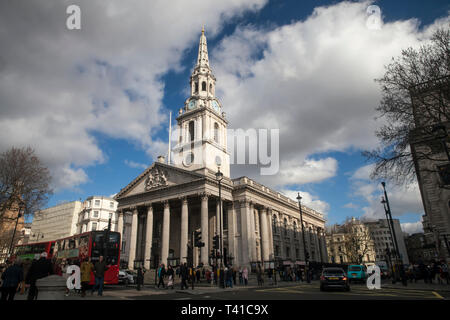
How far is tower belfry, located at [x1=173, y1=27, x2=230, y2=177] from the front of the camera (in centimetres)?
4691

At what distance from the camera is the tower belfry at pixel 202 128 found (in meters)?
46.9

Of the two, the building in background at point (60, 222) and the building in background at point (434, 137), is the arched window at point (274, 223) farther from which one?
the building in background at point (60, 222)

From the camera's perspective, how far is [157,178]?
42.8 metres

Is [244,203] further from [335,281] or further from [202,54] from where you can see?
[202,54]

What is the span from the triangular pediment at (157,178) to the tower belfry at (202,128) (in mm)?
4649

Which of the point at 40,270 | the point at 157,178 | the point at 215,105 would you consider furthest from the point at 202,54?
the point at 40,270

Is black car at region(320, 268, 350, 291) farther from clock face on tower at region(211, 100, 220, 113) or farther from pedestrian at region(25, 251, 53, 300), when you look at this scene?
clock face on tower at region(211, 100, 220, 113)

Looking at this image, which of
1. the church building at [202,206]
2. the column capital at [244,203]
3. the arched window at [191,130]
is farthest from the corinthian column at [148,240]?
the arched window at [191,130]

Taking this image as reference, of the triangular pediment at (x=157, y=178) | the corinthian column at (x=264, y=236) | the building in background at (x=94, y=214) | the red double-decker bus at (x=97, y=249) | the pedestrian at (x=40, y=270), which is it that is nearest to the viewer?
the pedestrian at (x=40, y=270)

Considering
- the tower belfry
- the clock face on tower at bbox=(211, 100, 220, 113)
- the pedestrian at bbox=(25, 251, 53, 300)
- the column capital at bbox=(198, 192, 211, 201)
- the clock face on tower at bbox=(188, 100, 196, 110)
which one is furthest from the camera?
the clock face on tower at bbox=(211, 100, 220, 113)

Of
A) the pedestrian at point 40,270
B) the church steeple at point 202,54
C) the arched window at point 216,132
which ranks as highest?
the church steeple at point 202,54

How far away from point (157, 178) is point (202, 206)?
999 centimetres

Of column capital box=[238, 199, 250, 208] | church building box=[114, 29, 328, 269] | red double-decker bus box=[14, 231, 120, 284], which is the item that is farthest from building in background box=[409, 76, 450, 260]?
red double-decker bus box=[14, 231, 120, 284]
